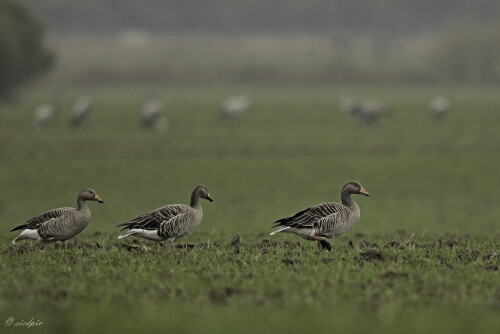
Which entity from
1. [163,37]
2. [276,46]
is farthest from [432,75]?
[163,37]

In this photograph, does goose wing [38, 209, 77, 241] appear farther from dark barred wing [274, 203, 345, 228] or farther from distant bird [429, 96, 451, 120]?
distant bird [429, 96, 451, 120]

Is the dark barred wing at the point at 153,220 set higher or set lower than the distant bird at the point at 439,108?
lower

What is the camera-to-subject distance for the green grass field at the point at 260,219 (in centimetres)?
961

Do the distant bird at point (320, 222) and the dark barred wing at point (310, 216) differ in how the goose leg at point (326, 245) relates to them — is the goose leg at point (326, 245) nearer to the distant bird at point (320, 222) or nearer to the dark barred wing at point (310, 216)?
the distant bird at point (320, 222)

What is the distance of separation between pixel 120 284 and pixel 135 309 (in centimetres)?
122

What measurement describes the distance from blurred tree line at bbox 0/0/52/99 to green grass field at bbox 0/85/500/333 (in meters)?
7.34

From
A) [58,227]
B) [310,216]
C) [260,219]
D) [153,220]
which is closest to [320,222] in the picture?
[310,216]

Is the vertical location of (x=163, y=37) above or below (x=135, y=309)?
above

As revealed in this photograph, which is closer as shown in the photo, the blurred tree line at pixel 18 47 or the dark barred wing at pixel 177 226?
the dark barred wing at pixel 177 226

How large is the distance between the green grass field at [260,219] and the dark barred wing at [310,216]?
0.46 metres

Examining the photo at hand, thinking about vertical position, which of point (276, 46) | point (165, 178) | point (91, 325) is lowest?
point (91, 325)

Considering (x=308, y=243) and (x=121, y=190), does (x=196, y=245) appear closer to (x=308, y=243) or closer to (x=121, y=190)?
(x=308, y=243)

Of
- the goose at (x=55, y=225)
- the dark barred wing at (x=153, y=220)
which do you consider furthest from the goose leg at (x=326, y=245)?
the goose at (x=55, y=225)

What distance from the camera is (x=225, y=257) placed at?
12766 mm
